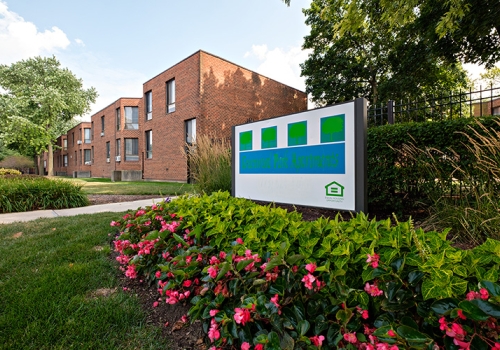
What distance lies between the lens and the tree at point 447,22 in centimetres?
503

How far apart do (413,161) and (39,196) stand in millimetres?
8091

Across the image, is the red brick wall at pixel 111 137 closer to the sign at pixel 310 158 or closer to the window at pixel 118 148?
the window at pixel 118 148

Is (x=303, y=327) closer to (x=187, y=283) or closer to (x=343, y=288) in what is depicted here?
(x=343, y=288)

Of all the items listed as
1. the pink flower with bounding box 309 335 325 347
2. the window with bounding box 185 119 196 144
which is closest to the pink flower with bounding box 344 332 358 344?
the pink flower with bounding box 309 335 325 347

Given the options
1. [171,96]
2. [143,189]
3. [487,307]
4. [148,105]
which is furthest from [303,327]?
[148,105]

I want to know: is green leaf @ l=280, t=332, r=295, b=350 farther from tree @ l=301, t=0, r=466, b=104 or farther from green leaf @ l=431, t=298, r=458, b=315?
tree @ l=301, t=0, r=466, b=104

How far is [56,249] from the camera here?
307 cm

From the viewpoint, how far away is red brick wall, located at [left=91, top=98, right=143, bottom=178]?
24.6 meters

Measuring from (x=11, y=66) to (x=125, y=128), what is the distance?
15819 millimetres

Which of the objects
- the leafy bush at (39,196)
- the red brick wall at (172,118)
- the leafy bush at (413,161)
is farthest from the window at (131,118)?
the leafy bush at (413,161)

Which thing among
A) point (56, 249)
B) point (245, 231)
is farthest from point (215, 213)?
point (56, 249)

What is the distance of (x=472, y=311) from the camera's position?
0.85 meters

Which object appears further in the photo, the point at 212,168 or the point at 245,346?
the point at 212,168

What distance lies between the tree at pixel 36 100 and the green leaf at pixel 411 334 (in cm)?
3323
